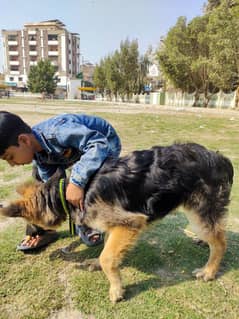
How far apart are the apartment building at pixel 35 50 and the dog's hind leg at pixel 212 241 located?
97.7m

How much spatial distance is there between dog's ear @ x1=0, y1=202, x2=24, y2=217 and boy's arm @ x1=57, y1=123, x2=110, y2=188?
0.58 meters

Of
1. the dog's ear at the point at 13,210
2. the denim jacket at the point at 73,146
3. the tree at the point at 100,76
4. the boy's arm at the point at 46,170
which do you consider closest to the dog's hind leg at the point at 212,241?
the denim jacket at the point at 73,146

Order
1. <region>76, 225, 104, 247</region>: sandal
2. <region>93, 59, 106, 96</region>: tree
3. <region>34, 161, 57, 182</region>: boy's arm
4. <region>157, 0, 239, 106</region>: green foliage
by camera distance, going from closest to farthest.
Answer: <region>34, 161, 57, 182</region>: boy's arm < <region>76, 225, 104, 247</region>: sandal < <region>157, 0, 239, 106</region>: green foliage < <region>93, 59, 106, 96</region>: tree

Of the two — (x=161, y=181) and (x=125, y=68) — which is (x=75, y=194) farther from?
(x=125, y=68)

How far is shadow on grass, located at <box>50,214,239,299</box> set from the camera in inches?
105

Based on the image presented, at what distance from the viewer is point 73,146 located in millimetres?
2559

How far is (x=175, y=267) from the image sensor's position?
2857mm

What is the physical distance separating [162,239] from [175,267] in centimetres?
54

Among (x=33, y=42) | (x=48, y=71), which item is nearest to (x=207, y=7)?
(x=48, y=71)

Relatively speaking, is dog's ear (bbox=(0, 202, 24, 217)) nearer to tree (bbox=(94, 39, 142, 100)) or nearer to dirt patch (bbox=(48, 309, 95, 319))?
dirt patch (bbox=(48, 309, 95, 319))

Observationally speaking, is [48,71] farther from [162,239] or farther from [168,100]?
[162,239]

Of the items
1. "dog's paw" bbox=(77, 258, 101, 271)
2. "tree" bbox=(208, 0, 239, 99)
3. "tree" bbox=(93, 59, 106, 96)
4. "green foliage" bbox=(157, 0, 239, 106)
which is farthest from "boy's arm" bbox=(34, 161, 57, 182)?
"tree" bbox=(93, 59, 106, 96)

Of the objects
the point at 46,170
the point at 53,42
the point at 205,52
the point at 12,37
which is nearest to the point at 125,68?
the point at 205,52

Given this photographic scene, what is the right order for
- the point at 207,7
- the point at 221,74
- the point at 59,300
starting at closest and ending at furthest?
the point at 59,300
the point at 221,74
the point at 207,7
